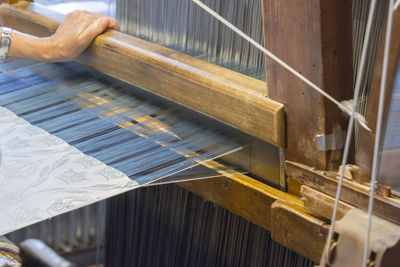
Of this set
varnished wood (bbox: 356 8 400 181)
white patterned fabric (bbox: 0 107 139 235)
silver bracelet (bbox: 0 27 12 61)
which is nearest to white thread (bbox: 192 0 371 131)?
varnished wood (bbox: 356 8 400 181)

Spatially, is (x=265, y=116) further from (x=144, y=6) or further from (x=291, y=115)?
(x=144, y=6)

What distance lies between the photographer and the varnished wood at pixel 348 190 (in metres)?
0.99

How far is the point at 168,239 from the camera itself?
5.64 feet

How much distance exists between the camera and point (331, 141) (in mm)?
1087

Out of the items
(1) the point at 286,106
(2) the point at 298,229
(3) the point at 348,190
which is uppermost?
(1) the point at 286,106

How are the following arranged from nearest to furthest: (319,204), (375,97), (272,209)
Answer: (375,97)
(319,204)
(272,209)

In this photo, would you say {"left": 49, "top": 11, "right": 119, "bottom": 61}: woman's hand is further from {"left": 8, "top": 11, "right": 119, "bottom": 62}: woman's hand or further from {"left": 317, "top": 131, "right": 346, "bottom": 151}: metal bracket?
{"left": 317, "top": 131, "right": 346, "bottom": 151}: metal bracket

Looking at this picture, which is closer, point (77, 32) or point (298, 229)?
point (298, 229)

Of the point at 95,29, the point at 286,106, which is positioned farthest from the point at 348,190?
the point at 95,29

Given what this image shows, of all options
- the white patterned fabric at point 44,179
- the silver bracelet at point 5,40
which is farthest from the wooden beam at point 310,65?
the silver bracelet at point 5,40

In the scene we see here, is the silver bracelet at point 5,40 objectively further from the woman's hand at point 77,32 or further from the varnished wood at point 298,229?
the varnished wood at point 298,229

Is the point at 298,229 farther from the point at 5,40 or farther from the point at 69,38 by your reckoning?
the point at 5,40

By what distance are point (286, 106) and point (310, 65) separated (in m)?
0.11

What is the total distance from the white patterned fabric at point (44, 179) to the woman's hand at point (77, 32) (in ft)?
0.76
